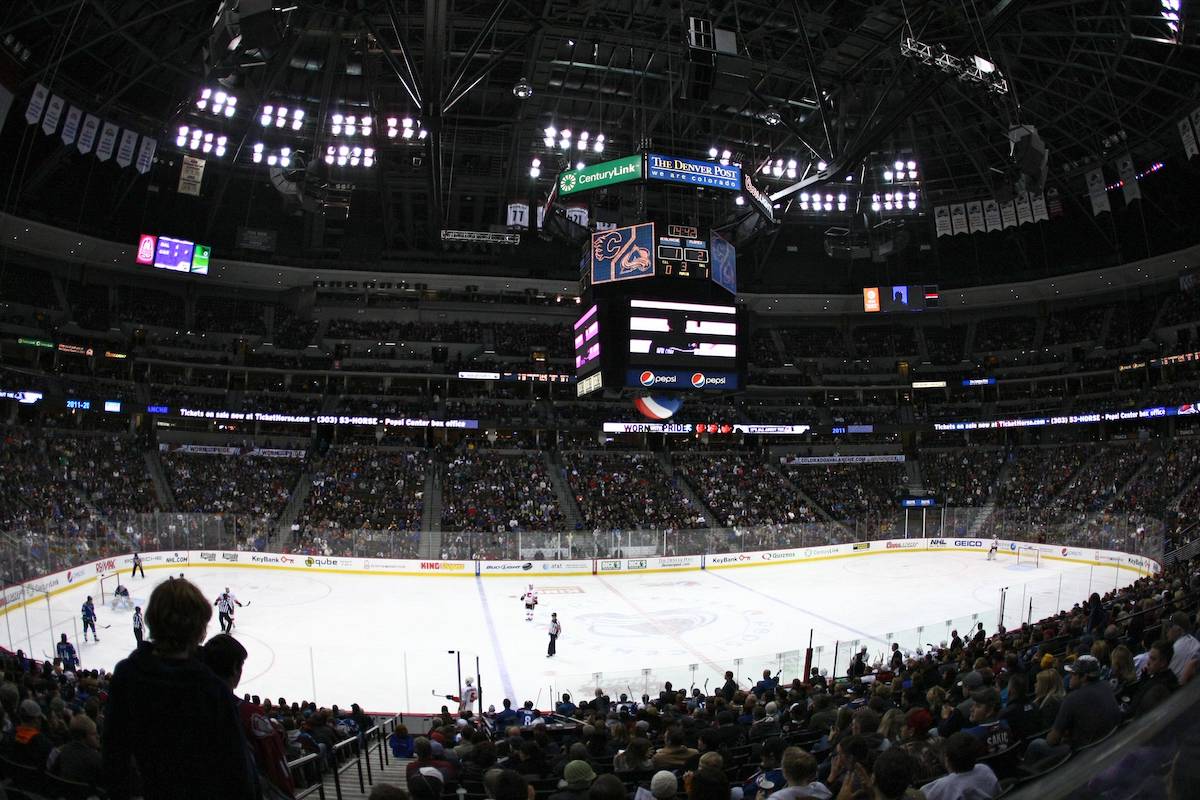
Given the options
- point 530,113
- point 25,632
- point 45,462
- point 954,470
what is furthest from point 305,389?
point 954,470

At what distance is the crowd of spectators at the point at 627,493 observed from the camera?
3972 cm

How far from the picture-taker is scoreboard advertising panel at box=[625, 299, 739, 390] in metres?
22.1

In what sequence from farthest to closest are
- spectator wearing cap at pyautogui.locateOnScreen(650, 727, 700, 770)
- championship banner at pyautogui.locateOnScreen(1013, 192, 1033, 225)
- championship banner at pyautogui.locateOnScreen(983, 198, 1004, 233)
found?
championship banner at pyautogui.locateOnScreen(983, 198, 1004, 233) < championship banner at pyautogui.locateOnScreen(1013, 192, 1033, 225) < spectator wearing cap at pyautogui.locateOnScreen(650, 727, 700, 770)

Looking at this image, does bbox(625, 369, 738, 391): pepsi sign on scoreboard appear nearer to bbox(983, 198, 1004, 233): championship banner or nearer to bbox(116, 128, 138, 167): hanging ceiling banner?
bbox(116, 128, 138, 167): hanging ceiling banner

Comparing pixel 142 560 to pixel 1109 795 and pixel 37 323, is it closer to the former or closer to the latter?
pixel 37 323

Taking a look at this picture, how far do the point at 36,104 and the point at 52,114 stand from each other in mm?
1253

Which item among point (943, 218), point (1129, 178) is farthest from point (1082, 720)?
point (943, 218)

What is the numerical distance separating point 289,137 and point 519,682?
3033 centimetres

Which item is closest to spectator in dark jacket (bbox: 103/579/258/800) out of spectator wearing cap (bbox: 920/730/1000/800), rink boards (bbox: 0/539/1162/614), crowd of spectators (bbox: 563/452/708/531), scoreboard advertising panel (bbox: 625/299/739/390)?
spectator wearing cap (bbox: 920/730/1000/800)

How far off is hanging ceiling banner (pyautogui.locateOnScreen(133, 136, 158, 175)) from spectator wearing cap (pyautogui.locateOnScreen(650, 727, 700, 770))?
36.8 m

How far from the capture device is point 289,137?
37.6m

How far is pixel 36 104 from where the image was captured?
92.4 ft

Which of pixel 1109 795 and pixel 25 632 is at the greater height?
pixel 1109 795

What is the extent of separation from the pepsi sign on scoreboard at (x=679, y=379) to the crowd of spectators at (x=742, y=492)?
19.6m
